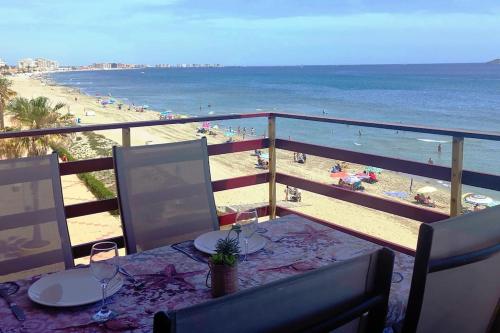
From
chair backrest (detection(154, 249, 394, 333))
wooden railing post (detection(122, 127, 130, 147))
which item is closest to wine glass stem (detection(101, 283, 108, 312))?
chair backrest (detection(154, 249, 394, 333))

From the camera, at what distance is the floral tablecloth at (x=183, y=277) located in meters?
1.16

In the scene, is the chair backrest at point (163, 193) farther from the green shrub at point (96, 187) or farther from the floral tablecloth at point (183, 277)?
the green shrub at point (96, 187)

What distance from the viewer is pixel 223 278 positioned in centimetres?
126

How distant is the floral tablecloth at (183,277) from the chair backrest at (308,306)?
0.43 m

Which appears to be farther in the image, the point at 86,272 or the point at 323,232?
the point at 323,232

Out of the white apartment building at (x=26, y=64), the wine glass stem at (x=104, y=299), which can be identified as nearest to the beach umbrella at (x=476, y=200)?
the wine glass stem at (x=104, y=299)

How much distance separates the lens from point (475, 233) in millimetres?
1013

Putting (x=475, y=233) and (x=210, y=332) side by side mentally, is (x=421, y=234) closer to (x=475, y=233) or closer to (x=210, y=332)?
(x=475, y=233)

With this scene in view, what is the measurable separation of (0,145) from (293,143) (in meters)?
10.2

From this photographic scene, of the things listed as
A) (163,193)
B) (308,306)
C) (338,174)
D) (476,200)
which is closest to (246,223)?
(163,193)

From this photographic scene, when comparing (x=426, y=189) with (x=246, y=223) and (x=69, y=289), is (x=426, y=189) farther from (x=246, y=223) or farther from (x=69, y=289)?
(x=69, y=289)

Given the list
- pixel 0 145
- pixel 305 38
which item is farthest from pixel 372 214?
pixel 305 38

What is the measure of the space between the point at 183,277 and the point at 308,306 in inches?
30.3

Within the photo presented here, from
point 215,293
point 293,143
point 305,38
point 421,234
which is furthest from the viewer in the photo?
point 305,38
